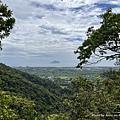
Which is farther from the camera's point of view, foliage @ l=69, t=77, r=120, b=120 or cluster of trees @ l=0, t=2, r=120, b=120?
foliage @ l=69, t=77, r=120, b=120

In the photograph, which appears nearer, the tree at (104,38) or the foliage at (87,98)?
the tree at (104,38)

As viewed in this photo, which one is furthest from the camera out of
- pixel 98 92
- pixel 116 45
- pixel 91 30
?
pixel 98 92

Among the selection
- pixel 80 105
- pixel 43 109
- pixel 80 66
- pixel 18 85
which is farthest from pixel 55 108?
pixel 80 66

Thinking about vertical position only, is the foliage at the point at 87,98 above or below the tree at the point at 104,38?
below

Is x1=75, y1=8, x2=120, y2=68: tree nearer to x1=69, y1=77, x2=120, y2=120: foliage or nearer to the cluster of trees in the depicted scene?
the cluster of trees

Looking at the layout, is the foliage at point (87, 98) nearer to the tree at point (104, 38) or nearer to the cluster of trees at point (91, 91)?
the cluster of trees at point (91, 91)

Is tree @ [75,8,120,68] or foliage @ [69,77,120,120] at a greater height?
tree @ [75,8,120,68]

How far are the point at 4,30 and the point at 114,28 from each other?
4120 mm

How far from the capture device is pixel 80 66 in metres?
9.21

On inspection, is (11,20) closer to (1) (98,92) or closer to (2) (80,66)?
(2) (80,66)

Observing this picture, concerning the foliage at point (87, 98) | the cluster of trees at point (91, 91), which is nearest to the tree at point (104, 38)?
the cluster of trees at point (91, 91)

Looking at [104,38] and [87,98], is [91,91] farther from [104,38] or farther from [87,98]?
[104,38]

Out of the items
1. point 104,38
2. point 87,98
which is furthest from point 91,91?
point 104,38

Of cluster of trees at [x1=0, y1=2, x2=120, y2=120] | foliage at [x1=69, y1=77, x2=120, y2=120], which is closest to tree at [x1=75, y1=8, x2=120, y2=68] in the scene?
cluster of trees at [x1=0, y1=2, x2=120, y2=120]
